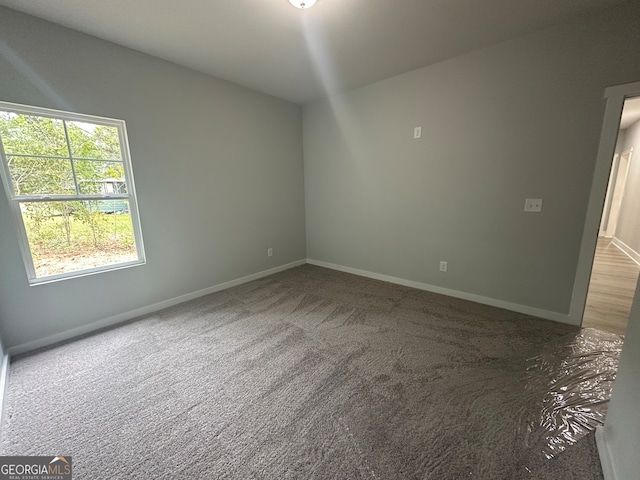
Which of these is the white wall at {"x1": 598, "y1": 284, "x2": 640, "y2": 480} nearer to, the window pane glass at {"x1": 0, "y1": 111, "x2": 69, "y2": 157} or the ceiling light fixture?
the ceiling light fixture

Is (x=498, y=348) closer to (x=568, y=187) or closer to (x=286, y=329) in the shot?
(x=568, y=187)

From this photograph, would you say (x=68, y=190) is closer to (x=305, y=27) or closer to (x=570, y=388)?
(x=305, y=27)

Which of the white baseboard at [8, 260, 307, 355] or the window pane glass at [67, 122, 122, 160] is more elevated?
the window pane glass at [67, 122, 122, 160]

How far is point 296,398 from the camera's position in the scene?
5.33ft

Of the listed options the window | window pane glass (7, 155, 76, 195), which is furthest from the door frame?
window pane glass (7, 155, 76, 195)

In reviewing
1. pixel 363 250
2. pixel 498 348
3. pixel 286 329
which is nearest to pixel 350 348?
pixel 286 329

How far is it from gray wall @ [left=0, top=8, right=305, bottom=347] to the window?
0.28 feet

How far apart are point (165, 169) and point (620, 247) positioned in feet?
28.0

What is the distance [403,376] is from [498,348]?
95 centimetres

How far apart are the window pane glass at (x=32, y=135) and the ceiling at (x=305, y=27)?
2.59 ft

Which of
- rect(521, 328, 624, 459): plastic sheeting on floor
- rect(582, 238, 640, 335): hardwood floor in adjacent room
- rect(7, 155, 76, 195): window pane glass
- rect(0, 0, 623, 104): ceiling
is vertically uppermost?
rect(0, 0, 623, 104): ceiling

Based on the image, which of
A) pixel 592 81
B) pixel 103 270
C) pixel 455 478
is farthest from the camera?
pixel 103 270

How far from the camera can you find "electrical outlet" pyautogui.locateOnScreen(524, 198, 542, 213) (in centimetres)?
248

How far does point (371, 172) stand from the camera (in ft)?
11.7
